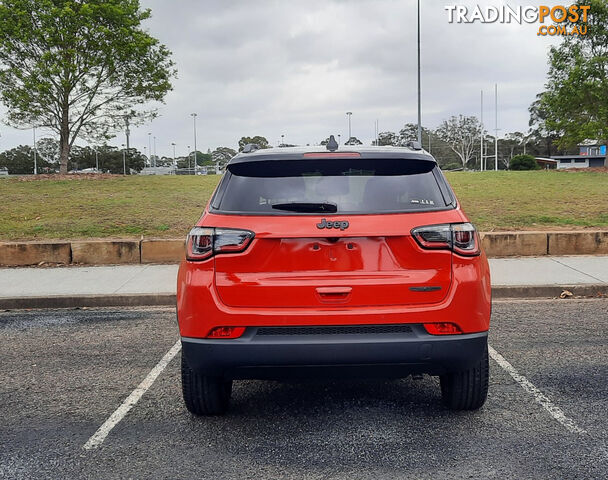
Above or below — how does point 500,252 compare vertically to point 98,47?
below

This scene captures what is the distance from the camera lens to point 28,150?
10081cm

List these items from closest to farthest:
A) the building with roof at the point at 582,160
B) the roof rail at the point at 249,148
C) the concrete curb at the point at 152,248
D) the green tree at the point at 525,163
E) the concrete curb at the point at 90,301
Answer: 1. the roof rail at the point at 249,148
2. the concrete curb at the point at 90,301
3. the concrete curb at the point at 152,248
4. the green tree at the point at 525,163
5. the building with roof at the point at 582,160

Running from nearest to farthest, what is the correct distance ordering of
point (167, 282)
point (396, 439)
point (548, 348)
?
point (396, 439)
point (548, 348)
point (167, 282)

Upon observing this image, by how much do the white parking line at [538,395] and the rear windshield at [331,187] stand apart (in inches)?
61.9

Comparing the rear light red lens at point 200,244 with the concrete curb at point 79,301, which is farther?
the concrete curb at point 79,301

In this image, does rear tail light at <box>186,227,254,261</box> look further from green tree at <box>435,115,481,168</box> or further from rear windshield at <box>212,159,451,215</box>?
green tree at <box>435,115,481,168</box>

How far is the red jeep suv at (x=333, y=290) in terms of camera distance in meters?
3.28

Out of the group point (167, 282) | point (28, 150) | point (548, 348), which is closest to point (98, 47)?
point (167, 282)

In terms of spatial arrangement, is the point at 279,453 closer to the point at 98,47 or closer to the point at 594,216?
the point at 594,216

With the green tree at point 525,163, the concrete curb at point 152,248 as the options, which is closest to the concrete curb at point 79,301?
the concrete curb at point 152,248

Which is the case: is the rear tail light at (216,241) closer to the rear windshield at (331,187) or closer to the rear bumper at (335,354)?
the rear windshield at (331,187)

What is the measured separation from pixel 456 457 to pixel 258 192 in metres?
1.82

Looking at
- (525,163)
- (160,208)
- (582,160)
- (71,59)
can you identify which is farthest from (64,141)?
(582,160)

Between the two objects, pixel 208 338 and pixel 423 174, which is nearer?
pixel 208 338
